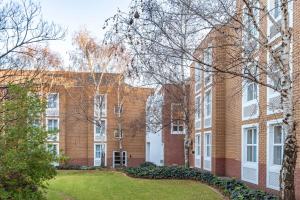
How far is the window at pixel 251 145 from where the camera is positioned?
19.8 m

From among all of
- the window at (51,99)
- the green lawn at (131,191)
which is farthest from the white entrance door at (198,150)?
the window at (51,99)

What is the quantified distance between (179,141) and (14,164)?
100 ft

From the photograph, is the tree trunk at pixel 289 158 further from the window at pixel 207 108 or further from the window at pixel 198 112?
the window at pixel 198 112

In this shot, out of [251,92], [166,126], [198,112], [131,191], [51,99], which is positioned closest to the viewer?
[131,191]

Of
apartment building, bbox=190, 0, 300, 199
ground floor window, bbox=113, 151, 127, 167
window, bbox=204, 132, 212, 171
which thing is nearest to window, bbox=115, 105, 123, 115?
ground floor window, bbox=113, 151, 127, 167

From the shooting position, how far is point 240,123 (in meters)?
21.7

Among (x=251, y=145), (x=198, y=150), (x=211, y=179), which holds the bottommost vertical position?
(x=211, y=179)

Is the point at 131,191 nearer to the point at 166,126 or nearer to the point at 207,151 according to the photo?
the point at 207,151

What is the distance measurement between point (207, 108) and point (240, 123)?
21.1 feet

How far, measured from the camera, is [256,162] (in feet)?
63.1

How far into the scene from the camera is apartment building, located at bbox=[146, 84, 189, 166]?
2905 cm

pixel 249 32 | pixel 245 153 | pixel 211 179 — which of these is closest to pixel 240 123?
pixel 245 153

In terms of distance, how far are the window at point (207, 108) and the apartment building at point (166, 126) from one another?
130cm

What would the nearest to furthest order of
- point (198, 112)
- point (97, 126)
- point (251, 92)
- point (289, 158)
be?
1. point (289, 158)
2. point (251, 92)
3. point (198, 112)
4. point (97, 126)
